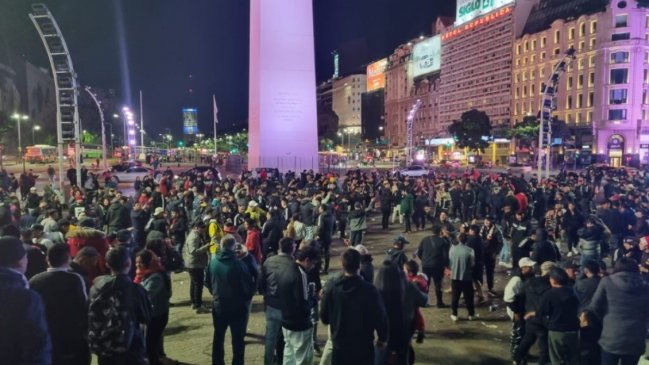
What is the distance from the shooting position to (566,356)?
570 cm

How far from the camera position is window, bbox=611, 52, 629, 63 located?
7038 cm

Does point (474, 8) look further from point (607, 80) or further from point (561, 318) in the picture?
point (561, 318)

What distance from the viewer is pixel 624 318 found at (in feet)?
17.3

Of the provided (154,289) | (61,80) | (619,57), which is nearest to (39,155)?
(61,80)

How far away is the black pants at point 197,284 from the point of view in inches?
345

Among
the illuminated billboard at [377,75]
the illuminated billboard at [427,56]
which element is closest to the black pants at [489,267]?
the illuminated billboard at [427,56]

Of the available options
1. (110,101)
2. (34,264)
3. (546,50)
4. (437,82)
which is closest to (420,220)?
(34,264)

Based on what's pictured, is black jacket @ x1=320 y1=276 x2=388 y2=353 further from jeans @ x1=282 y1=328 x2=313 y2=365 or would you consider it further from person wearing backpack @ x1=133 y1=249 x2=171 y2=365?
person wearing backpack @ x1=133 y1=249 x2=171 y2=365

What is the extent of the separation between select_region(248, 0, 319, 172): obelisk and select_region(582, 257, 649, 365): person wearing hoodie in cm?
2798

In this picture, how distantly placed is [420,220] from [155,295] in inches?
549

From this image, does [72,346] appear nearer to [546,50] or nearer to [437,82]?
[546,50]

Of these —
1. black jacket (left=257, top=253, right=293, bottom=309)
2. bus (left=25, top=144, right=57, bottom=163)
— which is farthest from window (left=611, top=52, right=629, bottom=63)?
black jacket (left=257, top=253, right=293, bottom=309)

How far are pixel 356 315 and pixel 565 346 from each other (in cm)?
269

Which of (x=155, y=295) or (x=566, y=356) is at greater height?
(x=155, y=295)
